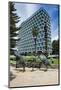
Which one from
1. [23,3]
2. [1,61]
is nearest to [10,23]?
[23,3]

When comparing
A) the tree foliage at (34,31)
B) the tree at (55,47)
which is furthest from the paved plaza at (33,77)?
the tree foliage at (34,31)

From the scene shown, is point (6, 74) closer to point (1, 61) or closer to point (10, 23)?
point (1, 61)

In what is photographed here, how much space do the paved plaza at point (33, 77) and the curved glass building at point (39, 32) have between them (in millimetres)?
239

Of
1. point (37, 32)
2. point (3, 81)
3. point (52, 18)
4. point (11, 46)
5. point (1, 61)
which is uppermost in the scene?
point (52, 18)

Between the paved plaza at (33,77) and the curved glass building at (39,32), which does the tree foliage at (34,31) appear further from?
the paved plaza at (33,77)

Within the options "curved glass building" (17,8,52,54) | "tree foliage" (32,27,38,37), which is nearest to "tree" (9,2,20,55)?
"curved glass building" (17,8,52,54)

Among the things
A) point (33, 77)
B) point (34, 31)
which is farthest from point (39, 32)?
point (33, 77)

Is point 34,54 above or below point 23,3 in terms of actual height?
below

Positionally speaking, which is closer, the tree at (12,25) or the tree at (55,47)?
the tree at (12,25)

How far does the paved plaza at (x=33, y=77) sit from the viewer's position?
2.63 m

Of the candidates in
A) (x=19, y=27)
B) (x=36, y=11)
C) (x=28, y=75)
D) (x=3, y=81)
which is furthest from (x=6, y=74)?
(x=36, y=11)

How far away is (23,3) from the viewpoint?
2.67 m

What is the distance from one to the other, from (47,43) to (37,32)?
18 centimetres

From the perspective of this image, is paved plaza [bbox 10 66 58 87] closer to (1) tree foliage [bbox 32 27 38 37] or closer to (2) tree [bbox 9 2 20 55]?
(2) tree [bbox 9 2 20 55]
